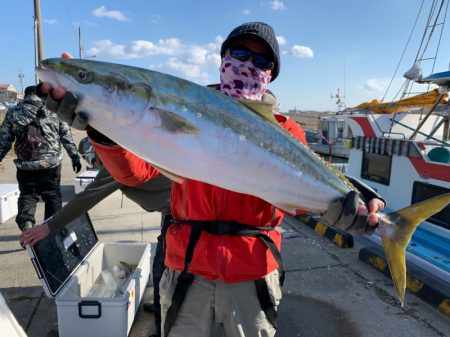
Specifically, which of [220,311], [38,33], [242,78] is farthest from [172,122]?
[38,33]

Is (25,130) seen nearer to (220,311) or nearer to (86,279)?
(86,279)

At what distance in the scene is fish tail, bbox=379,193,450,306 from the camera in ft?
6.72

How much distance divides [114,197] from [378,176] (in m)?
5.76

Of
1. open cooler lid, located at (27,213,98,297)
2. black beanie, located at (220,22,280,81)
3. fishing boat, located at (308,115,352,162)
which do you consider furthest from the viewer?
fishing boat, located at (308,115,352,162)

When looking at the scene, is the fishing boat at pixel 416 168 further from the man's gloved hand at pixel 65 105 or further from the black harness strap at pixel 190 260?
the man's gloved hand at pixel 65 105

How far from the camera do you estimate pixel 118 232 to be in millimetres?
6066

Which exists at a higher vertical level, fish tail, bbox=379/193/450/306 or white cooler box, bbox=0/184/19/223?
fish tail, bbox=379/193/450/306

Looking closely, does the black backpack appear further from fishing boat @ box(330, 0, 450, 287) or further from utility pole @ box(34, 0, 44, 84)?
utility pole @ box(34, 0, 44, 84)

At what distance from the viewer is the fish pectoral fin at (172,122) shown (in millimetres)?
1619

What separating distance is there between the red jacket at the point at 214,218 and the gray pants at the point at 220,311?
0.07 metres

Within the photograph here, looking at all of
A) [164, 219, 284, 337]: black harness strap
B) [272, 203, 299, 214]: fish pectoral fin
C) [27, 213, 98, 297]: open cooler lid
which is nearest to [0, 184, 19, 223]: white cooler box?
[27, 213, 98, 297]: open cooler lid

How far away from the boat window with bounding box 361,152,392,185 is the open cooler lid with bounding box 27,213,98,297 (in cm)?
532

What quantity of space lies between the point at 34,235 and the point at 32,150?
2.40 meters

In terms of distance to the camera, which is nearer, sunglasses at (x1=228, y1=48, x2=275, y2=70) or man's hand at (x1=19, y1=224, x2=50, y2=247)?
sunglasses at (x1=228, y1=48, x2=275, y2=70)
